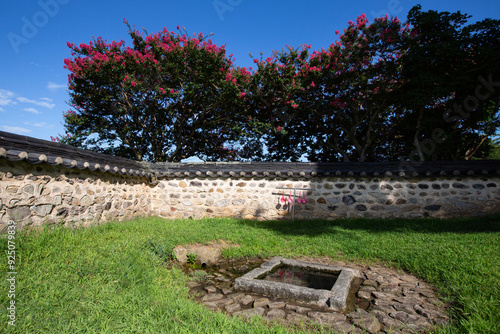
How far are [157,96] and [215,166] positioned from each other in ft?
14.1

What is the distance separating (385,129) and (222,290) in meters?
11.5

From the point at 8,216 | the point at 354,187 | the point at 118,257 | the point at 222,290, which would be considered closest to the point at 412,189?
the point at 354,187

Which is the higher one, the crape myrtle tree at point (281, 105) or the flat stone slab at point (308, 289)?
the crape myrtle tree at point (281, 105)

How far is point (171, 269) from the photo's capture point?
4246 millimetres

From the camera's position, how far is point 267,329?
7.72 feet

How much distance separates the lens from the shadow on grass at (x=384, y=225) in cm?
609

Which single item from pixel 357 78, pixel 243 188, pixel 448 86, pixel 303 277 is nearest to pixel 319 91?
pixel 357 78

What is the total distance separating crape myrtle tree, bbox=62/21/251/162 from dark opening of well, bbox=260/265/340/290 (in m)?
7.80

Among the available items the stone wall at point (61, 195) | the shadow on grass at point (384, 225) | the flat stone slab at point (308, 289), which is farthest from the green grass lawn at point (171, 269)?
the flat stone slab at point (308, 289)

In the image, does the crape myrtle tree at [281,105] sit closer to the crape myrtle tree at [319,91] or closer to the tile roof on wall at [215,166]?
the crape myrtle tree at [319,91]

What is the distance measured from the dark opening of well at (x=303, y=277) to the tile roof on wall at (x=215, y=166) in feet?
13.6

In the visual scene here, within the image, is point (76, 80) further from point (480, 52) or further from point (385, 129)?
point (480, 52)

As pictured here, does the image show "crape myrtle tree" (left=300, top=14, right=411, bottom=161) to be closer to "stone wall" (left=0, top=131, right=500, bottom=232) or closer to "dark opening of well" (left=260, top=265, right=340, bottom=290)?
"stone wall" (left=0, top=131, right=500, bottom=232)

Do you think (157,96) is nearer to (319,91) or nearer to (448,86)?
(319,91)
